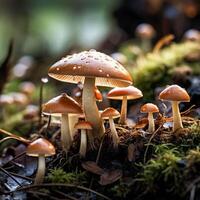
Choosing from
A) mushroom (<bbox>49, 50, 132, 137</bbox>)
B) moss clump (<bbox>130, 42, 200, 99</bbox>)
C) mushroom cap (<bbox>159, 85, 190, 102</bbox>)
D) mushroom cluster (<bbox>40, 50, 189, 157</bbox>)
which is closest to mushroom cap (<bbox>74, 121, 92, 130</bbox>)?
mushroom cluster (<bbox>40, 50, 189, 157</bbox>)

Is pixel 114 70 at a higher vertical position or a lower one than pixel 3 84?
higher

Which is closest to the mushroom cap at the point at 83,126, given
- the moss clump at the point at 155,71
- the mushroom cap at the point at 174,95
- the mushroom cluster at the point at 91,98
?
the mushroom cluster at the point at 91,98

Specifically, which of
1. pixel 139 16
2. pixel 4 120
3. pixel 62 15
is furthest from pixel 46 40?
pixel 4 120

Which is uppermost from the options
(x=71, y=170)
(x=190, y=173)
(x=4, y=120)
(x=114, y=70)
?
(x=114, y=70)

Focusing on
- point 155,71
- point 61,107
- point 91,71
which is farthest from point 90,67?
point 155,71

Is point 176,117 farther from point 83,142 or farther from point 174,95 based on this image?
point 83,142

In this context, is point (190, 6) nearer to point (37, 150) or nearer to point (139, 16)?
point (139, 16)
